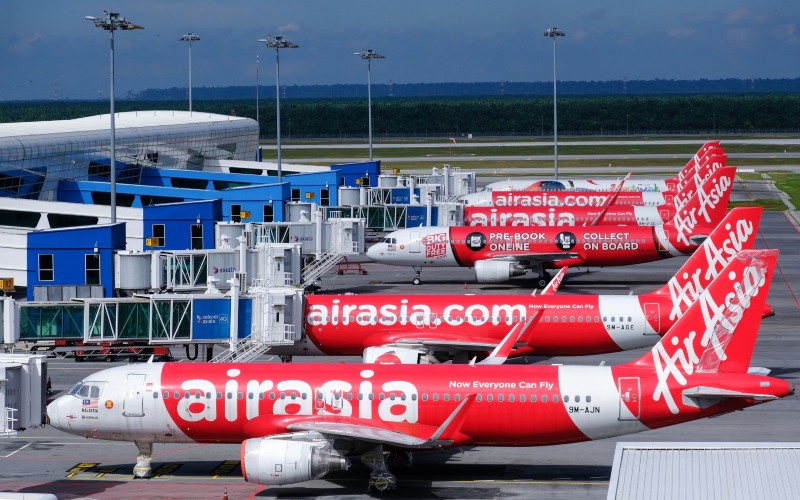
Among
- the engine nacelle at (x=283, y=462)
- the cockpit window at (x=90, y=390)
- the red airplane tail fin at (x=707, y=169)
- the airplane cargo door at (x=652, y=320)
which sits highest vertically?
the red airplane tail fin at (x=707, y=169)

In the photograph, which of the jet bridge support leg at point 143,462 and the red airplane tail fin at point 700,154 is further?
the red airplane tail fin at point 700,154

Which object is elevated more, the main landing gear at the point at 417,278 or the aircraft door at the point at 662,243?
the aircraft door at the point at 662,243

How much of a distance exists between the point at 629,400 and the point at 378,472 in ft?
25.9

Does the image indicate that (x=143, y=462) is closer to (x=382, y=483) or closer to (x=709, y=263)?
(x=382, y=483)

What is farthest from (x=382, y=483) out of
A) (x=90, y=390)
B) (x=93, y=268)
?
(x=93, y=268)

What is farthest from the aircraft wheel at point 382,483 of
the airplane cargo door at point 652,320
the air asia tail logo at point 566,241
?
the air asia tail logo at point 566,241

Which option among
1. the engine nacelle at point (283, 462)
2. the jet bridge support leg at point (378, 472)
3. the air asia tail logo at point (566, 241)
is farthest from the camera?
the air asia tail logo at point (566, 241)

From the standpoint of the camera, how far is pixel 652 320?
166 feet

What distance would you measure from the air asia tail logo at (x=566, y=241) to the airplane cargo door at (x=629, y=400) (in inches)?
1787

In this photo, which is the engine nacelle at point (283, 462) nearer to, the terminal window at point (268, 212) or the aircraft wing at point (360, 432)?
the aircraft wing at point (360, 432)

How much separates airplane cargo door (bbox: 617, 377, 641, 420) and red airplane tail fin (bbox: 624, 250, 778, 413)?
0.62m

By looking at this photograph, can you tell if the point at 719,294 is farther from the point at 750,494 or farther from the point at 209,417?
the point at 209,417

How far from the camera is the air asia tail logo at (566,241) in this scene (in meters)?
80.8

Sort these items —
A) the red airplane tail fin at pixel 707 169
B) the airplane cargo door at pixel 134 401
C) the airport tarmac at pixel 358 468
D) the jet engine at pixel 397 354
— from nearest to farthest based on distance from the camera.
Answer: the airport tarmac at pixel 358 468, the airplane cargo door at pixel 134 401, the jet engine at pixel 397 354, the red airplane tail fin at pixel 707 169
